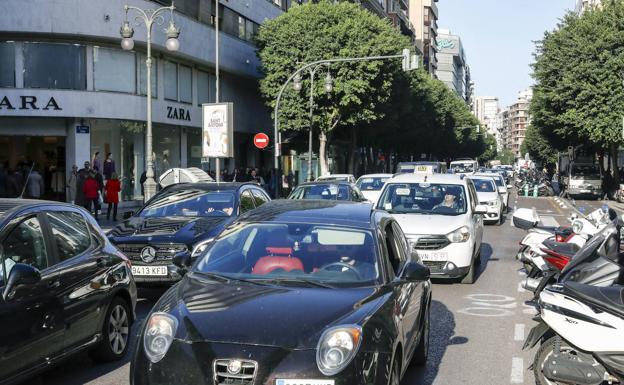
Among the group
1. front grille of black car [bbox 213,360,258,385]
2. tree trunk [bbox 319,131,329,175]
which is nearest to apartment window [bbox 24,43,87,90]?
tree trunk [bbox 319,131,329,175]

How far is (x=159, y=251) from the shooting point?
9219 mm

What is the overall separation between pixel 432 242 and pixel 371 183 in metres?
14.6

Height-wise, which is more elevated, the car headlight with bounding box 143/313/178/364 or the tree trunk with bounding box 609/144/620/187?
the tree trunk with bounding box 609/144/620/187

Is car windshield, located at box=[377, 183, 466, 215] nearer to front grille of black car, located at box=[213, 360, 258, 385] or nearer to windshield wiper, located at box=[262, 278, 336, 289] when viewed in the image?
windshield wiper, located at box=[262, 278, 336, 289]

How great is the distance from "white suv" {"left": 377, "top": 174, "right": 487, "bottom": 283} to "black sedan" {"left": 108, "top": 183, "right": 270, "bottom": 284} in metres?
2.35

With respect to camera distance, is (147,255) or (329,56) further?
(329,56)

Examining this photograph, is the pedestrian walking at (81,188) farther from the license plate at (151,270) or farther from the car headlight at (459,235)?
the car headlight at (459,235)

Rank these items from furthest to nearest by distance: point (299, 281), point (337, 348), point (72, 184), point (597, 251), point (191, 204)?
point (72, 184) < point (191, 204) < point (597, 251) < point (299, 281) < point (337, 348)

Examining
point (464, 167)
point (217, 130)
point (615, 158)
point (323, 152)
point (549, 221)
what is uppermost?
point (217, 130)

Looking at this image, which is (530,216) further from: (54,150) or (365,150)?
(365,150)

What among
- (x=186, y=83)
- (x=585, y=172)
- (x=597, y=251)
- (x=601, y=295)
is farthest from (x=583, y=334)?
(x=585, y=172)

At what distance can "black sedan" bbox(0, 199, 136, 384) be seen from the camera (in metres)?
4.83

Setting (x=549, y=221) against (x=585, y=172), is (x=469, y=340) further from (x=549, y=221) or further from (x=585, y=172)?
(x=585, y=172)

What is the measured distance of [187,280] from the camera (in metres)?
4.94
